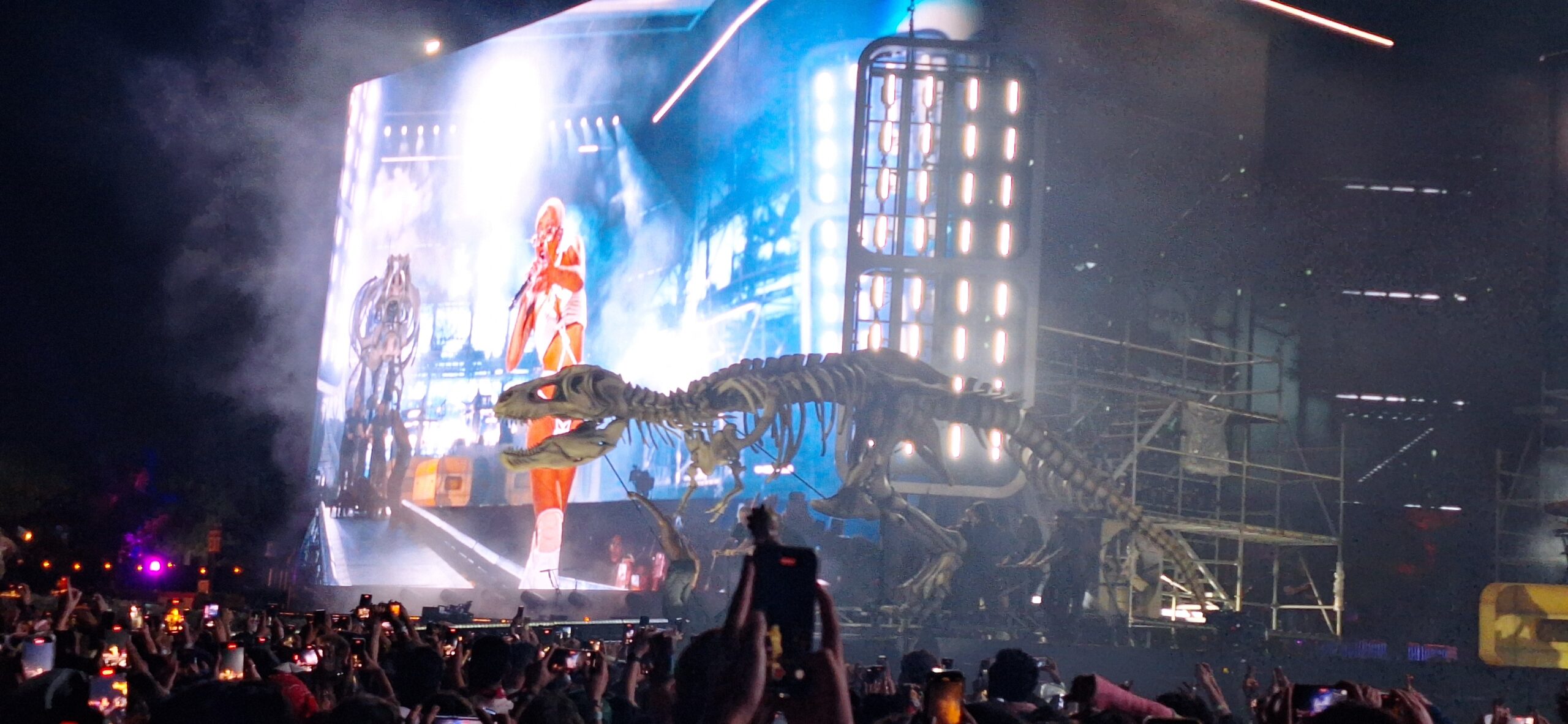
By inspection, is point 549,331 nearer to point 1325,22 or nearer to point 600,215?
point 600,215

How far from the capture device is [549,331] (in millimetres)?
22969

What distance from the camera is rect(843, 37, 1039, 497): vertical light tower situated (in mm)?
17578

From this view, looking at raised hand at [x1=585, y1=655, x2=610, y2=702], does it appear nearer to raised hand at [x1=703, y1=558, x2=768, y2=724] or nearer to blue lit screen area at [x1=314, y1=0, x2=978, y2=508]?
raised hand at [x1=703, y1=558, x2=768, y2=724]

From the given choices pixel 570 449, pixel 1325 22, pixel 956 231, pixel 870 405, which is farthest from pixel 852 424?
pixel 1325 22

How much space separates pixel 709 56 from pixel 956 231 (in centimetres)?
612

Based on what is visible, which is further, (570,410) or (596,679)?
(570,410)

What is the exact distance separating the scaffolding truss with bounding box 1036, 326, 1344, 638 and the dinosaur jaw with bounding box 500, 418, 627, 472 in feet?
24.4

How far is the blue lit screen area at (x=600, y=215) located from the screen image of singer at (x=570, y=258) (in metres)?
0.04

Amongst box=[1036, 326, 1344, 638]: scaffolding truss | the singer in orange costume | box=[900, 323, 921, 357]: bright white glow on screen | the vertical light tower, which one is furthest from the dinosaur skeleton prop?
the singer in orange costume

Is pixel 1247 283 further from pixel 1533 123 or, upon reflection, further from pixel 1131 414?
pixel 1533 123

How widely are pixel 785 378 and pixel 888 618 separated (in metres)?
3.02

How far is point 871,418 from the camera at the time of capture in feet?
51.4

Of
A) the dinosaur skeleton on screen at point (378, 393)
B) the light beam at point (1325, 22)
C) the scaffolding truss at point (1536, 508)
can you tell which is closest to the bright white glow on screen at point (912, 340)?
the light beam at point (1325, 22)

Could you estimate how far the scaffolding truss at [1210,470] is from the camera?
63.3 feet
